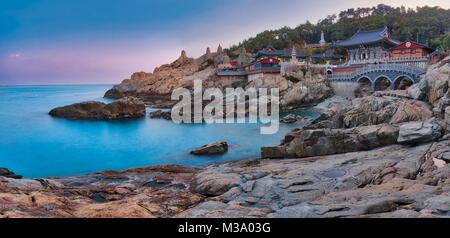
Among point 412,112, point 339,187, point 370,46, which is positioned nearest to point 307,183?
point 339,187

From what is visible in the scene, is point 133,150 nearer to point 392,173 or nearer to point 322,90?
point 392,173

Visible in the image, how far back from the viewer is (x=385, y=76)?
2756cm

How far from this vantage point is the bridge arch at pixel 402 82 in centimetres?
2616

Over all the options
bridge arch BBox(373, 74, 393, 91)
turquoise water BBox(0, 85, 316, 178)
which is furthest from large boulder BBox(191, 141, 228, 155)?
bridge arch BBox(373, 74, 393, 91)

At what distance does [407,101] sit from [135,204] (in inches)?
461

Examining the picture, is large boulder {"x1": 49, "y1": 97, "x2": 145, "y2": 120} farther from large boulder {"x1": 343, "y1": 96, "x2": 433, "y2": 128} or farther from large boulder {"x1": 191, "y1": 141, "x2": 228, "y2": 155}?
large boulder {"x1": 343, "y1": 96, "x2": 433, "y2": 128}

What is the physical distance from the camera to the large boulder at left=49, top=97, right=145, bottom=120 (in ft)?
98.7

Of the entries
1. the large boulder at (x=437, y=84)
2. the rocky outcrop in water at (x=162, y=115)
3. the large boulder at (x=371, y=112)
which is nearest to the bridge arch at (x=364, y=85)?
the large boulder at (x=371, y=112)

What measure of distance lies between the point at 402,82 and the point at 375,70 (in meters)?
2.29

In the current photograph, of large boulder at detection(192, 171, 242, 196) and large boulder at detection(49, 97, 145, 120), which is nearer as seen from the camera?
large boulder at detection(192, 171, 242, 196)

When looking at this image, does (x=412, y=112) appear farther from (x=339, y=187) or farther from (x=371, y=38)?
(x=371, y=38)

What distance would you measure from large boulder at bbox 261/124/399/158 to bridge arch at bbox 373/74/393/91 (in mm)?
17215
